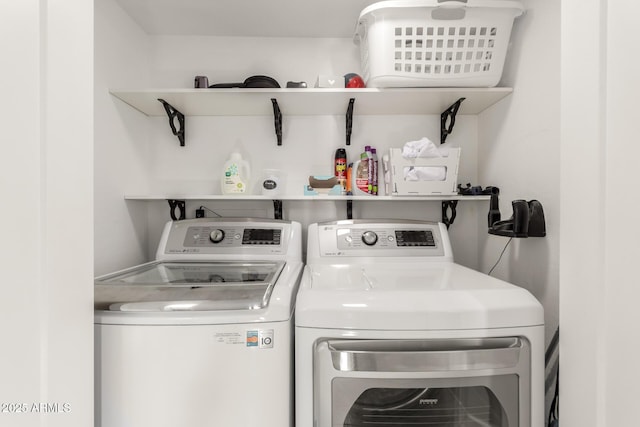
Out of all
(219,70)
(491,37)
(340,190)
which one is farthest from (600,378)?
(219,70)

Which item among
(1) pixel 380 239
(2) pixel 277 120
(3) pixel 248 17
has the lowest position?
(1) pixel 380 239

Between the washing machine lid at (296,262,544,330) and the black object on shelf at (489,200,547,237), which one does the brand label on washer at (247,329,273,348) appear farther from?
the black object on shelf at (489,200,547,237)

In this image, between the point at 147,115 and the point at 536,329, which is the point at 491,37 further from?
the point at 147,115

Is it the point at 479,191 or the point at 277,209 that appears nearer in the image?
the point at 479,191

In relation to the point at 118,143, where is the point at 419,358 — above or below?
below

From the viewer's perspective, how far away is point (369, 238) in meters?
1.48

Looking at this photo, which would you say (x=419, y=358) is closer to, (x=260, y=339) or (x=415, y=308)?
(x=415, y=308)

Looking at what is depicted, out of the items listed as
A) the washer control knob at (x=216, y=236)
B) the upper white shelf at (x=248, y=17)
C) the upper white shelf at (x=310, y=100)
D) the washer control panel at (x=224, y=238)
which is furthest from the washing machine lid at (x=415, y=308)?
the upper white shelf at (x=248, y=17)

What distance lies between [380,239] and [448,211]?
545 mm

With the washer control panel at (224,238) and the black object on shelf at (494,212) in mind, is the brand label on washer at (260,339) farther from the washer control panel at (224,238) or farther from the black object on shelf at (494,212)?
the black object on shelf at (494,212)

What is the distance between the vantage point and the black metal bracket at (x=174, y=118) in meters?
1.57

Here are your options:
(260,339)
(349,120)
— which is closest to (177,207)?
(349,120)
